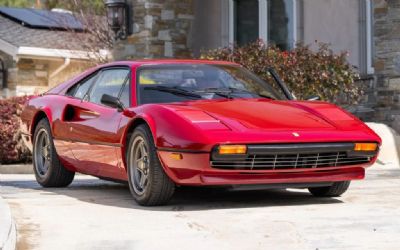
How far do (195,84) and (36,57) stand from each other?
1794 centimetres

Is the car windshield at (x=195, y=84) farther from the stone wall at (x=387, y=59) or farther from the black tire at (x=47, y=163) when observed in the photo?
the stone wall at (x=387, y=59)

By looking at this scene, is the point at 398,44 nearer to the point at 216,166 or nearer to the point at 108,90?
the point at 108,90

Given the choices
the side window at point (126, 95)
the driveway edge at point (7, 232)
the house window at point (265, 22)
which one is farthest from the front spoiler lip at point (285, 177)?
the house window at point (265, 22)

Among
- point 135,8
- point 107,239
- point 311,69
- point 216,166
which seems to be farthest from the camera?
point 135,8

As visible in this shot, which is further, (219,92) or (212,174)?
(219,92)

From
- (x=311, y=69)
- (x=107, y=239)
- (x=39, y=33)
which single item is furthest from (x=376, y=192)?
(x=39, y=33)

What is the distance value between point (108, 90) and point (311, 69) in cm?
489

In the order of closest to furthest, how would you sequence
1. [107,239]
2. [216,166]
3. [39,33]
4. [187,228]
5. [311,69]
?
1. [107,239]
2. [187,228]
3. [216,166]
4. [311,69]
5. [39,33]

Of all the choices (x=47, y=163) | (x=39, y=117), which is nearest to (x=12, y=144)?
(x=39, y=117)

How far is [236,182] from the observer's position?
6.58 meters

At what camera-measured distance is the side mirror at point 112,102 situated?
741 cm

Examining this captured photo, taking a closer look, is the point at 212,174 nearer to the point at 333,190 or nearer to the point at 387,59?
the point at 333,190

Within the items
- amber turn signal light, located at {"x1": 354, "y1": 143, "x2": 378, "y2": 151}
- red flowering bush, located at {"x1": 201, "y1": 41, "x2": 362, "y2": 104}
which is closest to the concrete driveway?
amber turn signal light, located at {"x1": 354, "y1": 143, "x2": 378, "y2": 151}

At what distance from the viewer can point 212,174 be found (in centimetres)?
652
